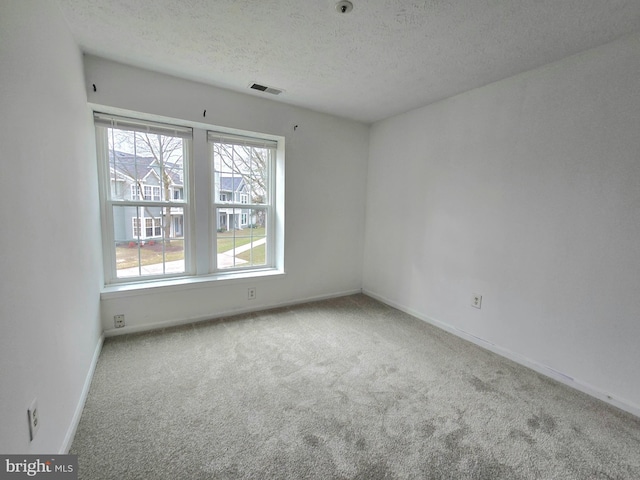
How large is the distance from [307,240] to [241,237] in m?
0.78

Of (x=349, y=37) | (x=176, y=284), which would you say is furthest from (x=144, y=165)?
(x=349, y=37)

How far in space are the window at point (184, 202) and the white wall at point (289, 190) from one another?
17 centimetres

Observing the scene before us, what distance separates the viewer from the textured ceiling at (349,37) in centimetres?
156

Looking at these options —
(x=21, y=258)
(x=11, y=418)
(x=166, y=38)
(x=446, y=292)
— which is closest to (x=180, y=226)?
(x=166, y=38)

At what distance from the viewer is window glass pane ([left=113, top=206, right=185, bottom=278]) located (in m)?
2.63

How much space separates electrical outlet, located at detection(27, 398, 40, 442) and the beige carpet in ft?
1.23

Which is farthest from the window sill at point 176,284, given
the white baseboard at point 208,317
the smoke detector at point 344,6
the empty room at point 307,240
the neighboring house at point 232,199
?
the smoke detector at point 344,6

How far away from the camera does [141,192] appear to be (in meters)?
2.66

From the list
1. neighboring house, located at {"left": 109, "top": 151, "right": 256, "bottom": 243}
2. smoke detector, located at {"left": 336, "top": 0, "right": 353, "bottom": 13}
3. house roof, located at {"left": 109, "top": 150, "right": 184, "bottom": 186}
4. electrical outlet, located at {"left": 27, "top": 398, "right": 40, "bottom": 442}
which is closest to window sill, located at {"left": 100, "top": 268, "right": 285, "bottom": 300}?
neighboring house, located at {"left": 109, "top": 151, "right": 256, "bottom": 243}

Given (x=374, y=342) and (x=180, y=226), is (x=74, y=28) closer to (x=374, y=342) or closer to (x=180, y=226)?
(x=180, y=226)

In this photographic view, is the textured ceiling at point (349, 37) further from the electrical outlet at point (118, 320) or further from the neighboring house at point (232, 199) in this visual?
the electrical outlet at point (118, 320)

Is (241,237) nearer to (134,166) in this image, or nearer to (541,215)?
(134,166)

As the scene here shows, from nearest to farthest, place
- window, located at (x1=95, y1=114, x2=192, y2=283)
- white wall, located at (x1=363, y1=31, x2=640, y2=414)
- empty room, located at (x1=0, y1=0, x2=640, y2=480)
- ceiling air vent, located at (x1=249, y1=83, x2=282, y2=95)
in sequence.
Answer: empty room, located at (x1=0, y1=0, x2=640, y2=480) < white wall, located at (x1=363, y1=31, x2=640, y2=414) < window, located at (x1=95, y1=114, x2=192, y2=283) < ceiling air vent, located at (x1=249, y1=83, x2=282, y2=95)

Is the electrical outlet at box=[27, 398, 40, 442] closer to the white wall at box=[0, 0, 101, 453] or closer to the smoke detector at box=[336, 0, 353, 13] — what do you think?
the white wall at box=[0, 0, 101, 453]
